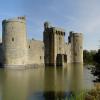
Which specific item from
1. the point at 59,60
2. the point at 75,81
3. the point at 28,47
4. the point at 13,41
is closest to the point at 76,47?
the point at 59,60

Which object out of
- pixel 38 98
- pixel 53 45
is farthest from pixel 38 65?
pixel 38 98

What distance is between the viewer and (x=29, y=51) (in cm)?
2312

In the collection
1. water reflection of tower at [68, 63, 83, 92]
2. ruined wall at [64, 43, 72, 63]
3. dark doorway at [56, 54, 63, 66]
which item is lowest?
water reflection of tower at [68, 63, 83, 92]

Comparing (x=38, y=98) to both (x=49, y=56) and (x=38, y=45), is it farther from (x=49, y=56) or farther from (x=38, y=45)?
(x=49, y=56)

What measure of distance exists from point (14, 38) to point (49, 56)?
7.77 meters

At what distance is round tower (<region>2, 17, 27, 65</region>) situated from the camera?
2045 centimetres

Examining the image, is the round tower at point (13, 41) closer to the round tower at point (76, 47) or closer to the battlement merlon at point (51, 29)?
the battlement merlon at point (51, 29)

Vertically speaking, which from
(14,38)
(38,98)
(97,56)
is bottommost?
(38,98)

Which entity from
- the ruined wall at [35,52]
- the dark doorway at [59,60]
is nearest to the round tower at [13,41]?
the ruined wall at [35,52]

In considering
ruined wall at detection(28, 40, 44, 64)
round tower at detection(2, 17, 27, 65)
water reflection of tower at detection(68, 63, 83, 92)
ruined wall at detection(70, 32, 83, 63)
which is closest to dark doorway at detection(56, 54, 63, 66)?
ruined wall at detection(28, 40, 44, 64)

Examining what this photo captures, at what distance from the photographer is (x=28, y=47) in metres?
22.9

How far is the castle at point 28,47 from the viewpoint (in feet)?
67.4

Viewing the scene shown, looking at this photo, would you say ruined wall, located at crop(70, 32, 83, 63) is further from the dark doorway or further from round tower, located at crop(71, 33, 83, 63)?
the dark doorway

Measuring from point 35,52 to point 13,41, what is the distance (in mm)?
4166
